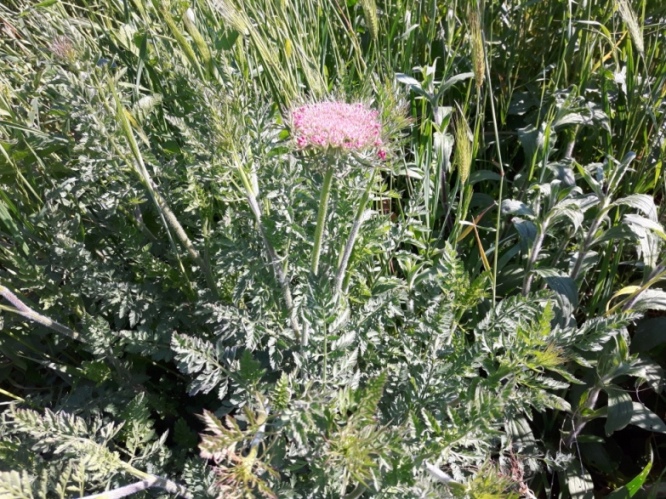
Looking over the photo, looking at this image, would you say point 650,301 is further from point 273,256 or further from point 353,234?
point 273,256

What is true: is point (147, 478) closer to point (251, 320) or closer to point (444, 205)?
point (251, 320)

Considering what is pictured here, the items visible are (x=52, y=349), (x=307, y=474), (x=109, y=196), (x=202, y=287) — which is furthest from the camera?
(x=52, y=349)

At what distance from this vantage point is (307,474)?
1094mm

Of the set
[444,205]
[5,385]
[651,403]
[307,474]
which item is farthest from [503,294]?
[5,385]

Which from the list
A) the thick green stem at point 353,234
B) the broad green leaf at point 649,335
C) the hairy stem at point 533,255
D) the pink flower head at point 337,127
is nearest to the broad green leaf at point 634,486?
the broad green leaf at point 649,335

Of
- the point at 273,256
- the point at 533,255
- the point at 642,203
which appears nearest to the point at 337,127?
the point at 273,256

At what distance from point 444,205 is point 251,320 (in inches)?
26.7


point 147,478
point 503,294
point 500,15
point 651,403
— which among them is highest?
point 500,15

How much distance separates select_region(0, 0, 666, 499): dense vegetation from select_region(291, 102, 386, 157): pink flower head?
0.6 inches

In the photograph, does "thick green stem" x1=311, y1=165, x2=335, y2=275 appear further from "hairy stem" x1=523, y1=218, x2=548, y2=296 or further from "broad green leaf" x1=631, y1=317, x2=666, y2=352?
"broad green leaf" x1=631, y1=317, x2=666, y2=352

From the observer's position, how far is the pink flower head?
2.87ft

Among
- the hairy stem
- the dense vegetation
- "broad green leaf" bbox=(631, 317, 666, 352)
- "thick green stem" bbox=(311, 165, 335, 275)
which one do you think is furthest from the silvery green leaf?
"thick green stem" bbox=(311, 165, 335, 275)

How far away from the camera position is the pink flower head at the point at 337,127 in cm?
87

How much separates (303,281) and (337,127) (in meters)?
0.33
